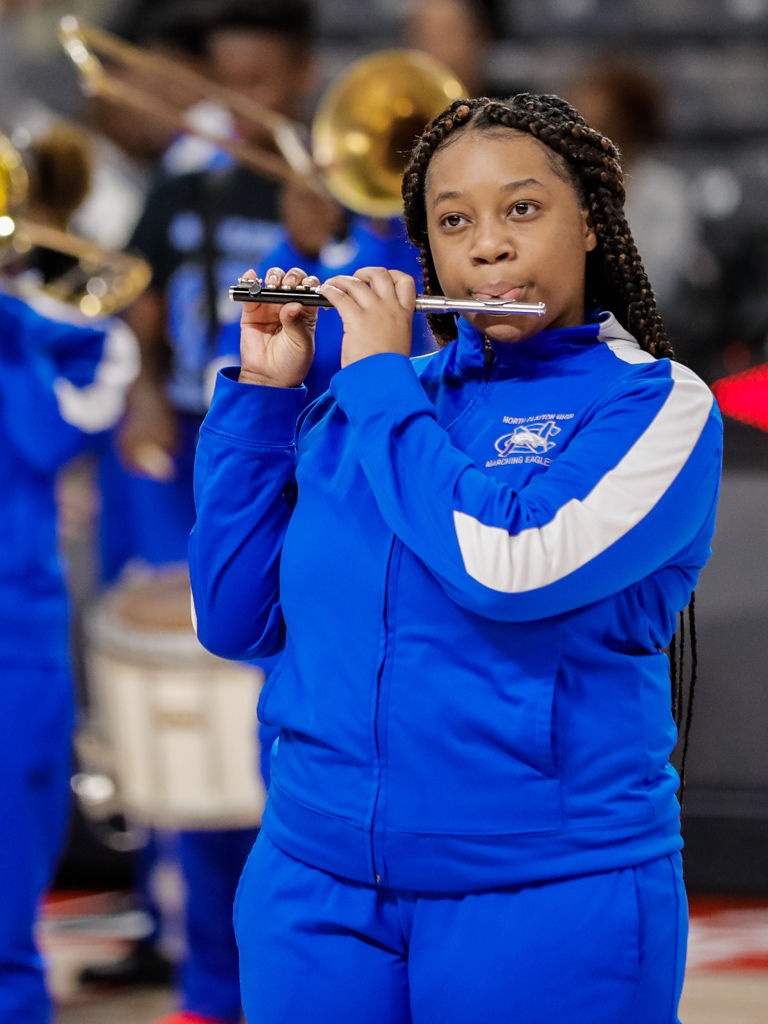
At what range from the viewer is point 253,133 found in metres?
3.79

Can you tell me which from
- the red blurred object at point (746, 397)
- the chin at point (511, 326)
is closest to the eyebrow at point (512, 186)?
the chin at point (511, 326)

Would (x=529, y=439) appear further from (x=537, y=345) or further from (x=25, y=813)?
(x=25, y=813)

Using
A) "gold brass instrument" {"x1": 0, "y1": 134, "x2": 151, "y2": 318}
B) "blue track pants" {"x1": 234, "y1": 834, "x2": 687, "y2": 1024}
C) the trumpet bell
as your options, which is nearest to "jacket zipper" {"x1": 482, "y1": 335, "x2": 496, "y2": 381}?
"blue track pants" {"x1": 234, "y1": 834, "x2": 687, "y2": 1024}

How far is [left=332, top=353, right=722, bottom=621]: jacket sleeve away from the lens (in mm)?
1396

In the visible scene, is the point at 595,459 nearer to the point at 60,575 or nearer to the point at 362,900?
the point at 362,900

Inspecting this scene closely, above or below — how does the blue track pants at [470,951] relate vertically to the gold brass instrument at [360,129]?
below

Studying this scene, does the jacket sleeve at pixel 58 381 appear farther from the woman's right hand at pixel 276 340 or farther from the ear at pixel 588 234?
the ear at pixel 588 234

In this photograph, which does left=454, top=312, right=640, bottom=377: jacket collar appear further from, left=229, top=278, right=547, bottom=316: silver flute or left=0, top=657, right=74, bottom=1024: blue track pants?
left=0, top=657, right=74, bottom=1024: blue track pants

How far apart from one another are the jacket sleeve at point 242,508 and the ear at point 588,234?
1.10 feet

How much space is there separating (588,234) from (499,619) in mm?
411

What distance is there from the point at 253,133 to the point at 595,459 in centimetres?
257

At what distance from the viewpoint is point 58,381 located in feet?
10.3

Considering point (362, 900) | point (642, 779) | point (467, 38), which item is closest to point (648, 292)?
point (642, 779)

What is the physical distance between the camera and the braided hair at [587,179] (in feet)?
4.98
